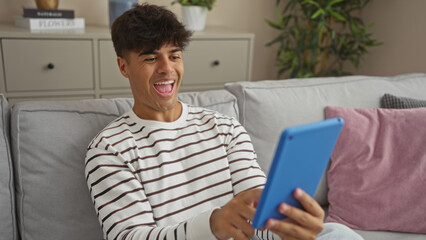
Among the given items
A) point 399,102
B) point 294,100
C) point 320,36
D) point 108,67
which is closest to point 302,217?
point 294,100

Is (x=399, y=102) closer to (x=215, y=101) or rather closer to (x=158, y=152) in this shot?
(x=215, y=101)

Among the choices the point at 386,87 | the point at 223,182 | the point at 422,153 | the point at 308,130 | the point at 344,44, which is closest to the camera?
the point at 308,130

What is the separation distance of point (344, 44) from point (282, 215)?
→ 7.81ft

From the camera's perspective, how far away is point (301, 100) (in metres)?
1.61

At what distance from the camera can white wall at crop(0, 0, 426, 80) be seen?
2.69 metres

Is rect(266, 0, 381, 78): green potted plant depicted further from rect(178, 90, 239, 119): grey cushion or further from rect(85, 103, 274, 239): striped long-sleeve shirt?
rect(85, 103, 274, 239): striped long-sleeve shirt

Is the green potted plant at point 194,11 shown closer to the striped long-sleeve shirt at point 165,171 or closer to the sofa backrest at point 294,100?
the sofa backrest at point 294,100

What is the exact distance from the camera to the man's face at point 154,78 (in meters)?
1.17

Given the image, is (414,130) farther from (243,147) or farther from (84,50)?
(84,50)

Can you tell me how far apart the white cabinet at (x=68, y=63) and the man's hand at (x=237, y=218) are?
5.66ft

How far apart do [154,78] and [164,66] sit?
0.13ft

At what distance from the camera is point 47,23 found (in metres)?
2.39

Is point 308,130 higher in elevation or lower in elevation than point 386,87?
higher

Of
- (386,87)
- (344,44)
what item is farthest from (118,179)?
(344,44)
